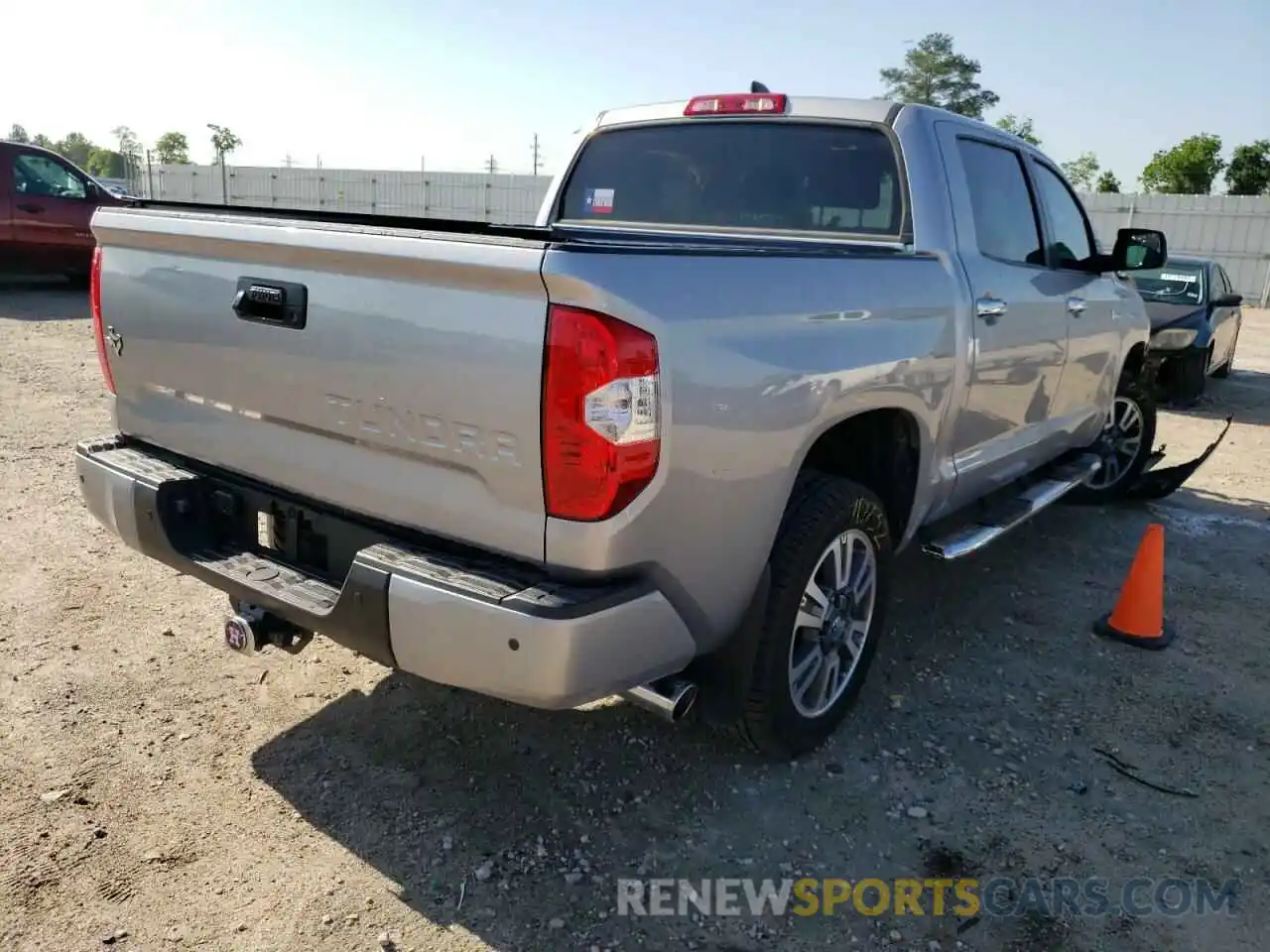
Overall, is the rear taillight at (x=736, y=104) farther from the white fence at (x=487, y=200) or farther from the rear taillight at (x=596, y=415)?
the white fence at (x=487, y=200)

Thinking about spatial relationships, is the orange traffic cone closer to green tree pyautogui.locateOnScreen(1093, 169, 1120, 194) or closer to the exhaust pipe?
the exhaust pipe

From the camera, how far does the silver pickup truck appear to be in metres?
2.15

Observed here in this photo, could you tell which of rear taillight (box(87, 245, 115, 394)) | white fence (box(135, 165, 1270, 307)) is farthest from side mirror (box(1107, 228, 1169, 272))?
white fence (box(135, 165, 1270, 307))

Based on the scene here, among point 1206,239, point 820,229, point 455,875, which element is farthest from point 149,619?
point 1206,239

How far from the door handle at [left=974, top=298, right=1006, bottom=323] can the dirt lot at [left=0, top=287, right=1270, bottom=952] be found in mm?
1376

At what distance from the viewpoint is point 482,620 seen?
2135 millimetres

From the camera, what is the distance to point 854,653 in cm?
332

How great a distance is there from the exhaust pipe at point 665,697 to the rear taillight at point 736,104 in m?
2.47

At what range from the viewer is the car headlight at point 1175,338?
10.1 meters

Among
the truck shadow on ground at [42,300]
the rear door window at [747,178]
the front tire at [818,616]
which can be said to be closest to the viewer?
the front tire at [818,616]

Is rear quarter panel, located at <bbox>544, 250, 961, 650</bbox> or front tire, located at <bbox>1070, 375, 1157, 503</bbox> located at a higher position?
rear quarter panel, located at <bbox>544, 250, 961, 650</bbox>

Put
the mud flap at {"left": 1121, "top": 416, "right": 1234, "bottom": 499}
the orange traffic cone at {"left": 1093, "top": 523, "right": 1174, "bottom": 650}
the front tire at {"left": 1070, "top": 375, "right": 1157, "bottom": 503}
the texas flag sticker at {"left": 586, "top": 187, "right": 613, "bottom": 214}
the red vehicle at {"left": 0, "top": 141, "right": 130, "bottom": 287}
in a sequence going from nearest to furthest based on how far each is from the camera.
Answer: the orange traffic cone at {"left": 1093, "top": 523, "right": 1174, "bottom": 650}, the texas flag sticker at {"left": 586, "top": 187, "right": 613, "bottom": 214}, the mud flap at {"left": 1121, "top": 416, "right": 1234, "bottom": 499}, the front tire at {"left": 1070, "top": 375, "right": 1157, "bottom": 503}, the red vehicle at {"left": 0, "top": 141, "right": 130, "bottom": 287}

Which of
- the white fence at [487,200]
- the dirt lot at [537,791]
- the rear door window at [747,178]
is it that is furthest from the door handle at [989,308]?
the white fence at [487,200]

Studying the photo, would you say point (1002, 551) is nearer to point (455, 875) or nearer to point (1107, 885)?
point (1107, 885)
